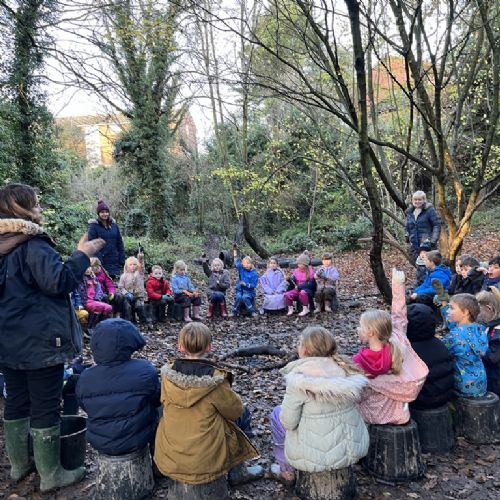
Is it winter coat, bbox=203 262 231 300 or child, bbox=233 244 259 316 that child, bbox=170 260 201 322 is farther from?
child, bbox=233 244 259 316

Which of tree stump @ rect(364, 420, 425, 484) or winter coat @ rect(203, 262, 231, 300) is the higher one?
winter coat @ rect(203, 262, 231, 300)

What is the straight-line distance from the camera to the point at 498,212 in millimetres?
17031

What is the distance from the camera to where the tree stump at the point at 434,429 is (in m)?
3.28

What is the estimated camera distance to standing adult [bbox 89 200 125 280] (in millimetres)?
7297

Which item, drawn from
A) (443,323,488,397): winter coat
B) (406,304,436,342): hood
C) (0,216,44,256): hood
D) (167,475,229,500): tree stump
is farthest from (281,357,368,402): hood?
(0,216,44,256): hood

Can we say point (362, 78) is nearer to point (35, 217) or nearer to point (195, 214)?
point (35, 217)

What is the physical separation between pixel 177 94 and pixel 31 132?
19.4ft

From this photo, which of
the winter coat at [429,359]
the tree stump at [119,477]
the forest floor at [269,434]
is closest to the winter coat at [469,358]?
the winter coat at [429,359]

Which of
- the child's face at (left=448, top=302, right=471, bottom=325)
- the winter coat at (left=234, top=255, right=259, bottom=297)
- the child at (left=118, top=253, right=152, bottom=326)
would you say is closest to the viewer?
the child's face at (left=448, top=302, right=471, bottom=325)

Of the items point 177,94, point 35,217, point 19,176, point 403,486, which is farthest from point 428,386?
point 177,94

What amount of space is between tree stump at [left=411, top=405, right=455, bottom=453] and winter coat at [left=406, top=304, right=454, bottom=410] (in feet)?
0.15

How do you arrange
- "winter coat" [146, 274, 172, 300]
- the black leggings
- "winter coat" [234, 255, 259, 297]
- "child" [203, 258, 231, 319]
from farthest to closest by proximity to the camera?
"winter coat" [234, 255, 259, 297] < "child" [203, 258, 231, 319] < "winter coat" [146, 274, 172, 300] < the black leggings

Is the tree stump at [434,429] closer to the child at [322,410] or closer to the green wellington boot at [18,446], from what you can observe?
the child at [322,410]

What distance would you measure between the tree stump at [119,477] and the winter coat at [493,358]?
9.02ft
